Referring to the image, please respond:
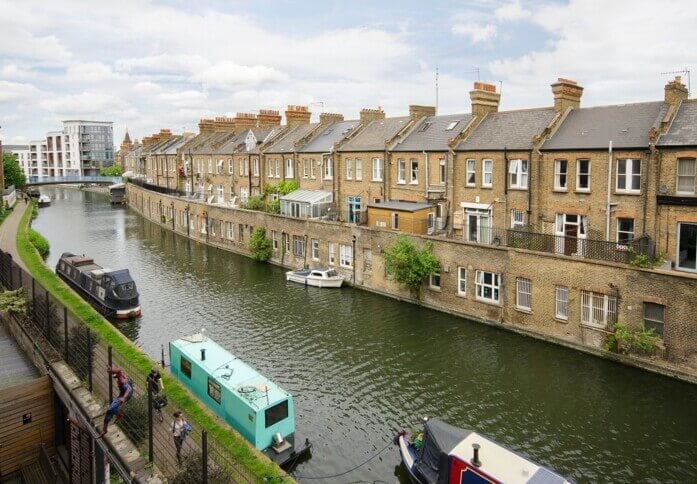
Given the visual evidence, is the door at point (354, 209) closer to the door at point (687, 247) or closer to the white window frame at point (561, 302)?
the white window frame at point (561, 302)

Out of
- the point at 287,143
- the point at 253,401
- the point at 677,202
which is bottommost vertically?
the point at 253,401

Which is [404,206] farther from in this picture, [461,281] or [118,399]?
[118,399]

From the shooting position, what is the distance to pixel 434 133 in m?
40.2

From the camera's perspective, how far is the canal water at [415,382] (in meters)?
17.7

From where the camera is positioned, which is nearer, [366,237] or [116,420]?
[116,420]

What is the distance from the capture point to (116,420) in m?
14.1

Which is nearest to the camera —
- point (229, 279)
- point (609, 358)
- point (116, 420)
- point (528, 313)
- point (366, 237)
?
point (116, 420)

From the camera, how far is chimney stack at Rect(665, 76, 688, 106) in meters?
28.0

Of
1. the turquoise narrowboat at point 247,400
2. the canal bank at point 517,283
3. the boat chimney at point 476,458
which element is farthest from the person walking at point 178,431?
the canal bank at point 517,283

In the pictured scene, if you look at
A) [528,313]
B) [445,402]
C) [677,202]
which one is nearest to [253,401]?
[445,402]

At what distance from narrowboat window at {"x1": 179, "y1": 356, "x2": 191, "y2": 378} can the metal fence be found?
222cm

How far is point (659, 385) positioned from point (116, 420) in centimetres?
2000

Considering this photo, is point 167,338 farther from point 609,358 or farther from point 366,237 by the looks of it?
point 609,358

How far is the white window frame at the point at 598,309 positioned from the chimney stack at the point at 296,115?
41690mm
